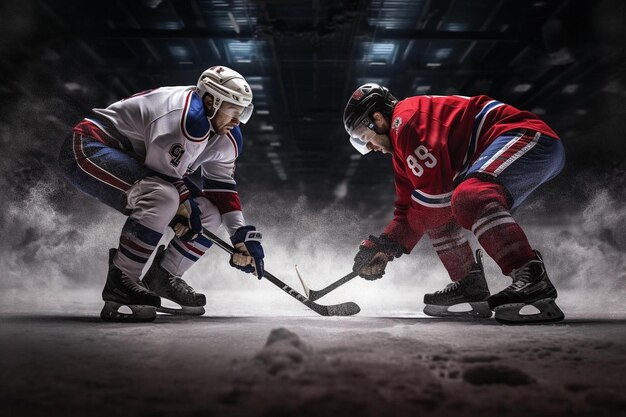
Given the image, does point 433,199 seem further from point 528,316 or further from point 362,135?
point 528,316

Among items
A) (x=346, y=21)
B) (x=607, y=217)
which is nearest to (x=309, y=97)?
(x=346, y=21)

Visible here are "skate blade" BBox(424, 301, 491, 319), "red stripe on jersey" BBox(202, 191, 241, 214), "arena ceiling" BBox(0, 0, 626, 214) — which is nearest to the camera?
"skate blade" BBox(424, 301, 491, 319)

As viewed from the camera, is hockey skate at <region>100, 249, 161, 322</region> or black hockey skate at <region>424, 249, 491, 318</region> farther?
black hockey skate at <region>424, 249, 491, 318</region>

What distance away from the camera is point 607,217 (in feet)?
19.1

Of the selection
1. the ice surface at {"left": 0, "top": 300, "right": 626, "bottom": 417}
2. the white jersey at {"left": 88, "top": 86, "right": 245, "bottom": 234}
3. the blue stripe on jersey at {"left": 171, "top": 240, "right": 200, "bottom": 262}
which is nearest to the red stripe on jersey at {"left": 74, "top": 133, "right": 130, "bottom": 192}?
the white jersey at {"left": 88, "top": 86, "right": 245, "bottom": 234}

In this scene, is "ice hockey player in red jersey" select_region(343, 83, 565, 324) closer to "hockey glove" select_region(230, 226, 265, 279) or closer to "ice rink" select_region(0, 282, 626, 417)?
"ice rink" select_region(0, 282, 626, 417)

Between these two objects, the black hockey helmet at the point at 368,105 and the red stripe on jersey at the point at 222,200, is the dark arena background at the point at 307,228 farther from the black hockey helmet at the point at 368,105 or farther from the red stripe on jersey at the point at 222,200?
the black hockey helmet at the point at 368,105

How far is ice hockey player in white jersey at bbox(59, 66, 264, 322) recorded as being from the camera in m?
2.23

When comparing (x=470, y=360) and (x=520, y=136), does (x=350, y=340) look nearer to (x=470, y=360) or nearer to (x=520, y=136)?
(x=470, y=360)

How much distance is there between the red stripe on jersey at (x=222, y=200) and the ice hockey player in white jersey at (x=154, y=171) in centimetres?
10

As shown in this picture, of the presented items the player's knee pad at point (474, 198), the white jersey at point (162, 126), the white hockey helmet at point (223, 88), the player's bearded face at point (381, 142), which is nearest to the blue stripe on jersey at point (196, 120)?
the white jersey at point (162, 126)

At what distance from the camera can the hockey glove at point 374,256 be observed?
2.79 meters

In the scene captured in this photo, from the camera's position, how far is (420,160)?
2312mm

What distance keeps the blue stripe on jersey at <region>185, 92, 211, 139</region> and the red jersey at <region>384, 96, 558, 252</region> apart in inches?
37.2
